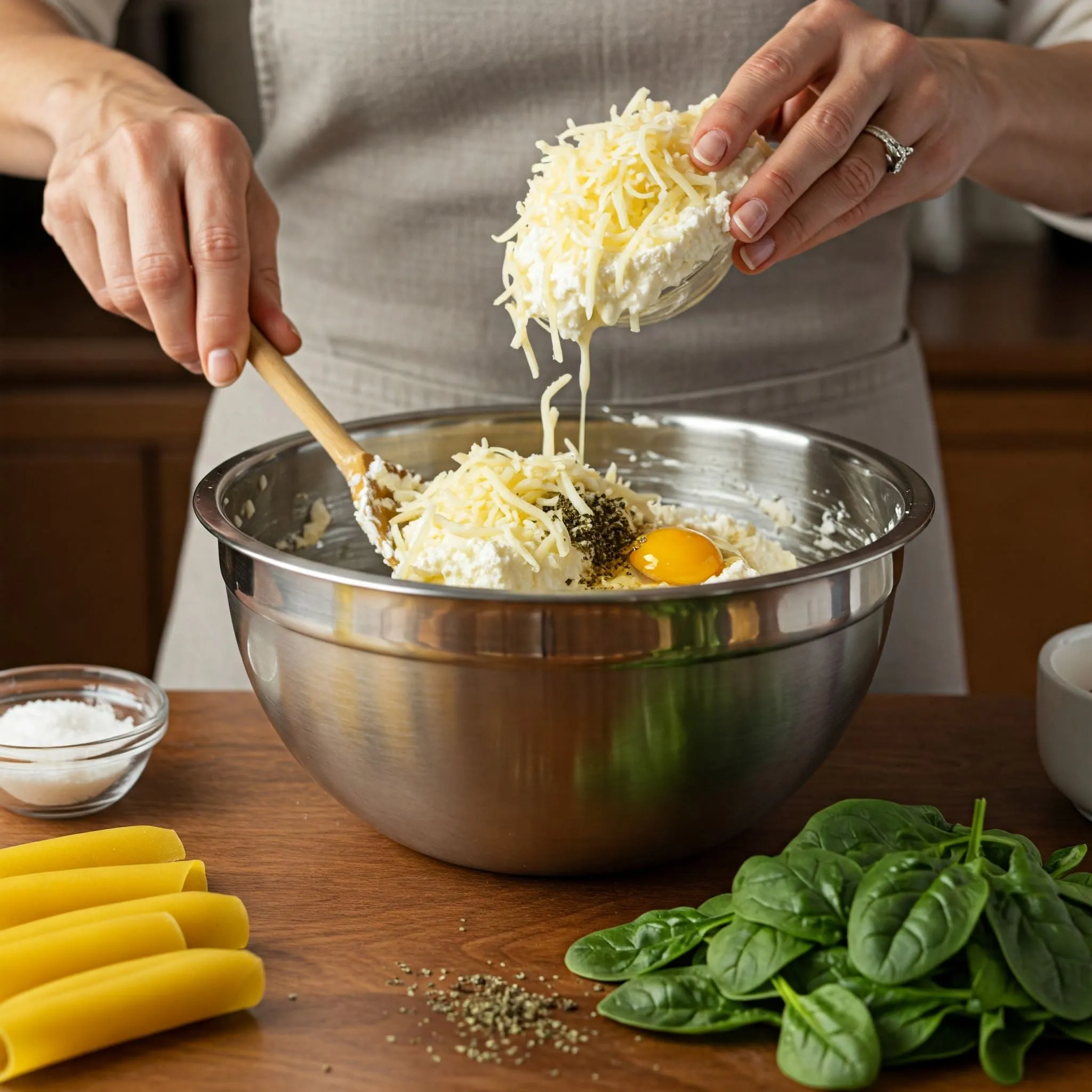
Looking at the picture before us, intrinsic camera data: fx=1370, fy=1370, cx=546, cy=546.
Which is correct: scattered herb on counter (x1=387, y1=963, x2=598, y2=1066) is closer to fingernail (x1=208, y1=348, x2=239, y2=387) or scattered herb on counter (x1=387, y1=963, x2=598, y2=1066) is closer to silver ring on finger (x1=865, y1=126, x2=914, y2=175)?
fingernail (x1=208, y1=348, x2=239, y2=387)

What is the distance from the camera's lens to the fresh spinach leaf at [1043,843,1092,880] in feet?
3.05

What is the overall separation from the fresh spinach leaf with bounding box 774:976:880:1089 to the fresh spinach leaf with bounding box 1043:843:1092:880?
21cm

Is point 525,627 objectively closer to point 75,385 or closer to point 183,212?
point 183,212

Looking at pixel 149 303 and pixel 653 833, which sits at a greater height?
pixel 149 303

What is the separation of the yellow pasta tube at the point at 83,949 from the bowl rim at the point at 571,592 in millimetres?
251

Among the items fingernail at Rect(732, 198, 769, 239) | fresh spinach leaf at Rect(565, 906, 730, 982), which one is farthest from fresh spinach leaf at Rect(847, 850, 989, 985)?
fingernail at Rect(732, 198, 769, 239)

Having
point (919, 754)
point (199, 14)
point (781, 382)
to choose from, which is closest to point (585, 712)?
point (919, 754)

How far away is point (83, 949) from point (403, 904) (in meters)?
0.24

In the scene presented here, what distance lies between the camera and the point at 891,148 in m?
1.18

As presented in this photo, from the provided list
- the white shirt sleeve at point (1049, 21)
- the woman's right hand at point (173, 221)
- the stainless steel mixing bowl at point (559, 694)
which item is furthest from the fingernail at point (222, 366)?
the white shirt sleeve at point (1049, 21)

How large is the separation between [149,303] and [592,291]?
0.41 meters

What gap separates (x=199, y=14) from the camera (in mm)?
3223

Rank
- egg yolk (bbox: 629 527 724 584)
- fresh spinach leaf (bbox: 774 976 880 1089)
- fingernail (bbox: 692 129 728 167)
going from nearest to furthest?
1. fresh spinach leaf (bbox: 774 976 880 1089)
2. fingernail (bbox: 692 129 728 167)
3. egg yolk (bbox: 629 527 724 584)

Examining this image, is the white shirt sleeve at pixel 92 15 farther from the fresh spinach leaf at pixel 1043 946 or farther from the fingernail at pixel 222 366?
the fresh spinach leaf at pixel 1043 946
